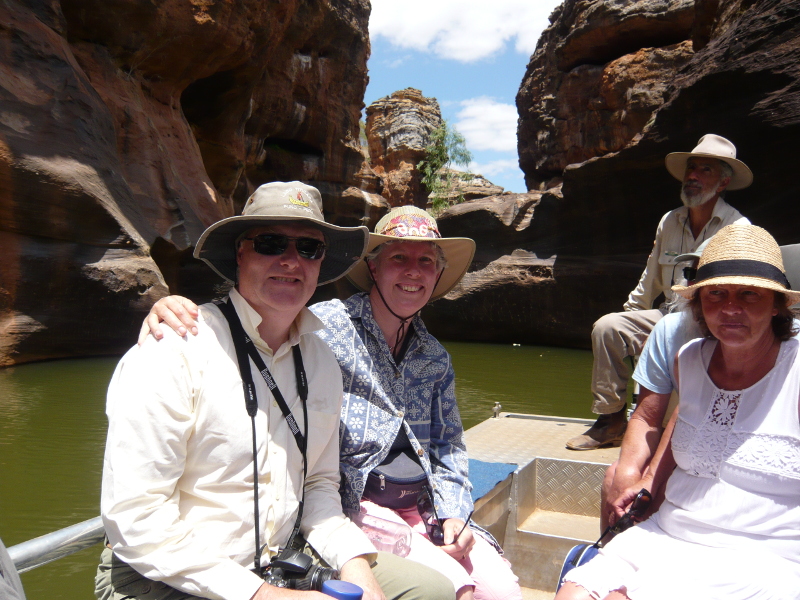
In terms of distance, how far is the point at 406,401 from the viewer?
2332mm

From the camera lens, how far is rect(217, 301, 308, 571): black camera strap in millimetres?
1619

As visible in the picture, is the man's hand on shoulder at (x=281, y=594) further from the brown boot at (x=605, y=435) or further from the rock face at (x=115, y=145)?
the rock face at (x=115, y=145)

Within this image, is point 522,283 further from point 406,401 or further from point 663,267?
point 406,401

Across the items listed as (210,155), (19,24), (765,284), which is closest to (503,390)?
(765,284)

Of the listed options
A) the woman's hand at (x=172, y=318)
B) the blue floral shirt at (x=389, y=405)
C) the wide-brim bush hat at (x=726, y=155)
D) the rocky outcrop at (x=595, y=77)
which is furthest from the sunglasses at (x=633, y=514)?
the rocky outcrop at (x=595, y=77)

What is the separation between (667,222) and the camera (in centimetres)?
429

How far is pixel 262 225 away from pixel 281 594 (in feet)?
3.26

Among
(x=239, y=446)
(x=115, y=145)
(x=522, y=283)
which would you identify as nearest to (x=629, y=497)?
(x=239, y=446)

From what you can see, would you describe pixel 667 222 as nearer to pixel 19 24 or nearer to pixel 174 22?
pixel 19 24

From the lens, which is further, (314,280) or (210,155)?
(210,155)

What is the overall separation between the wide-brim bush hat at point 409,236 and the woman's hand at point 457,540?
986 millimetres

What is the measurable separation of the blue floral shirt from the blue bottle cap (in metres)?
0.54

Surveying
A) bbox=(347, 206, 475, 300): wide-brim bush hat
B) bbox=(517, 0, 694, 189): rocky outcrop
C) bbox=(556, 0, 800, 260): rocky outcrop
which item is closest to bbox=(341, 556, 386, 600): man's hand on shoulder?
bbox=(347, 206, 475, 300): wide-brim bush hat

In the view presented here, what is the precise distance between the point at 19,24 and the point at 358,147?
14960 mm
